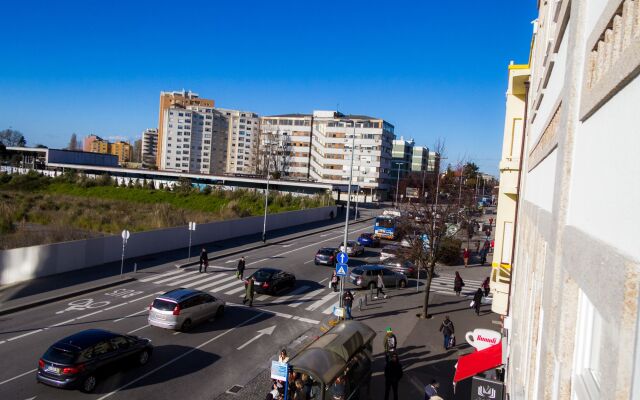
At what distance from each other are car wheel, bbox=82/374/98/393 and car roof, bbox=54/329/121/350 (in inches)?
31.3

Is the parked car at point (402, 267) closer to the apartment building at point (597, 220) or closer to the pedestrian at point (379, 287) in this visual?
the pedestrian at point (379, 287)

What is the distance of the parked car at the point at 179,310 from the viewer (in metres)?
17.5

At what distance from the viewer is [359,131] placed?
104000mm

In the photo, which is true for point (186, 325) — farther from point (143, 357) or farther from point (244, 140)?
point (244, 140)

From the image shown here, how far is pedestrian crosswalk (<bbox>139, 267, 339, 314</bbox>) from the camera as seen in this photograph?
23.6 meters

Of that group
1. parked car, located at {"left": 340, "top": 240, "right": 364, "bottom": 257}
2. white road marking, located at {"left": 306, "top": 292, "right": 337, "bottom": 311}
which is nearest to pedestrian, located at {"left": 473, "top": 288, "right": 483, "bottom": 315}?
white road marking, located at {"left": 306, "top": 292, "right": 337, "bottom": 311}

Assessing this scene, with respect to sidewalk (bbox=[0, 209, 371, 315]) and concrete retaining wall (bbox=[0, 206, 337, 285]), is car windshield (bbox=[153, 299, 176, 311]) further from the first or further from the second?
concrete retaining wall (bbox=[0, 206, 337, 285])

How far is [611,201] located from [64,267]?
1102 inches

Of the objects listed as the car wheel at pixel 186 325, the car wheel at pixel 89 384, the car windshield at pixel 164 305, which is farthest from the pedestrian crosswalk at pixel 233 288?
the car wheel at pixel 89 384

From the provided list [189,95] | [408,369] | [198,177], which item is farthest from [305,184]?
[189,95]

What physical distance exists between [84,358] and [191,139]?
138301mm

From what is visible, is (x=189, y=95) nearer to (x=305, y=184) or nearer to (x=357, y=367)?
(x=305, y=184)

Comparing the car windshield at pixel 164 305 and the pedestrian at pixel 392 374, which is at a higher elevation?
the car windshield at pixel 164 305

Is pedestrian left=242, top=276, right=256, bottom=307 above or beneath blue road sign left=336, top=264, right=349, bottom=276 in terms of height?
beneath
